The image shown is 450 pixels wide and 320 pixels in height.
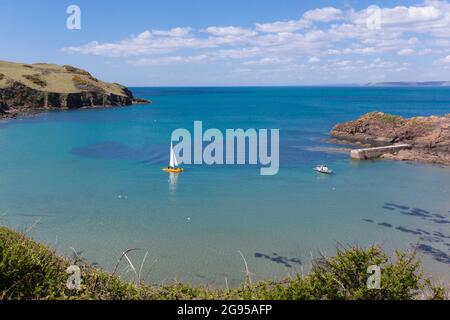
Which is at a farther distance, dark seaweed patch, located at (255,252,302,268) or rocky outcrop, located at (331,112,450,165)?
rocky outcrop, located at (331,112,450,165)

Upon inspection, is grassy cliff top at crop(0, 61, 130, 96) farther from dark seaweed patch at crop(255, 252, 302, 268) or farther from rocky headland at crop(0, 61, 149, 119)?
dark seaweed patch at crop(255, 252, 302, 268)

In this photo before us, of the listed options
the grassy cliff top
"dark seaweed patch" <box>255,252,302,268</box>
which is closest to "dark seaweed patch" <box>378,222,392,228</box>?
"dark seaweed patch" <box>255,252,302,268</box>

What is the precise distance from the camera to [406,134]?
89125mm

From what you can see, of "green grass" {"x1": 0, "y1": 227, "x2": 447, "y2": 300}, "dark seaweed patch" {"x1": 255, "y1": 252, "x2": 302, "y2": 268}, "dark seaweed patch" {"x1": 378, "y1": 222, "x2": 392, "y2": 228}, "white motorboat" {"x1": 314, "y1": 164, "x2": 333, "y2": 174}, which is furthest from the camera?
"white motorboat" {"x1": 314, "y1": 164, "x2": 333, "y2": 174}

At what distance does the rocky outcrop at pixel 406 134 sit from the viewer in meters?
77.2

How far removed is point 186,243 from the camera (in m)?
36.9

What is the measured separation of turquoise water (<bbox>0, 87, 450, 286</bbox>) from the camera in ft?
114

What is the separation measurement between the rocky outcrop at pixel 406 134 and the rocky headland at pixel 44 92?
109476mm

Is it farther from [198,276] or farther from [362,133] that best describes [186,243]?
[362,133]

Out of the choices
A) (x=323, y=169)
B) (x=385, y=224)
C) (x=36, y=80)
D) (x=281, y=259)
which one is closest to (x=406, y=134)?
(x=323, y=169)

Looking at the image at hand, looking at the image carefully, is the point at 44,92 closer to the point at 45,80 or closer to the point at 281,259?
the point at 45,80

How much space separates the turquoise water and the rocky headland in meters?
89.1
